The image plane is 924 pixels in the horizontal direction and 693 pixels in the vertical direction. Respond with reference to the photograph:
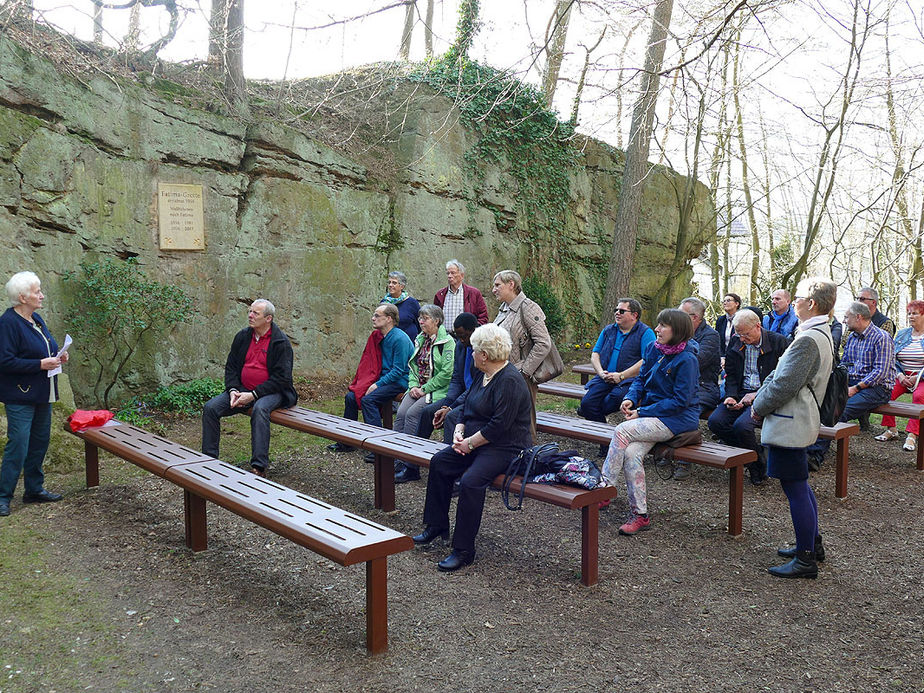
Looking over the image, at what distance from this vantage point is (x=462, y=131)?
37.9 ft

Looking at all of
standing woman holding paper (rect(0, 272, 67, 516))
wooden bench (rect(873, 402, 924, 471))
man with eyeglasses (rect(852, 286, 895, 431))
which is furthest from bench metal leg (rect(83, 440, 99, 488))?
man with eyeglasses (rect(852, 286, 895, 431))

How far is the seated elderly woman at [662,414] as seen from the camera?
4.89m

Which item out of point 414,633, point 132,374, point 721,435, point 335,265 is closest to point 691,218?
point 335,265

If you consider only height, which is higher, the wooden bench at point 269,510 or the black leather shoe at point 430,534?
the wooden bench at point 269,510

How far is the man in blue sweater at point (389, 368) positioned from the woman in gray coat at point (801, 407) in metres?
3.46

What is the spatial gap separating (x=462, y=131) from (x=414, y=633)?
9465 mm

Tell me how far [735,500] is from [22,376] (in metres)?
4.99

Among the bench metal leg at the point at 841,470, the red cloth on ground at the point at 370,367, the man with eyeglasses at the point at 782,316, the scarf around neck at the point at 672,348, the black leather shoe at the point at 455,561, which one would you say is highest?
the man with eyeglasses at the point at 782,316

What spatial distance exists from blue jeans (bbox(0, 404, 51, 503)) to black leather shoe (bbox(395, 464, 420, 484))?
266 cm

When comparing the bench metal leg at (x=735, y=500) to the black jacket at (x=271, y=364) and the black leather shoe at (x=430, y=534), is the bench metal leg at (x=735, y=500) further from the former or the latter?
the black jacket at (x=271, y=364)

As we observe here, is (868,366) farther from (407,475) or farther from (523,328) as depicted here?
(407,475)

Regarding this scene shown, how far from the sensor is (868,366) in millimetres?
7090

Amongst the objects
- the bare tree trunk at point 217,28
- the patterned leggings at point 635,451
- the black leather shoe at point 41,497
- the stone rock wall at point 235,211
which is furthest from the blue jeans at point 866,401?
the bare tree trunk at point 217,28

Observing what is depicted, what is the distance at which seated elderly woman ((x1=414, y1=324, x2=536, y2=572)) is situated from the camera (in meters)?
4.24
